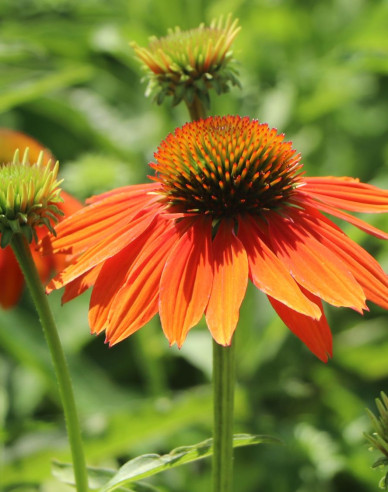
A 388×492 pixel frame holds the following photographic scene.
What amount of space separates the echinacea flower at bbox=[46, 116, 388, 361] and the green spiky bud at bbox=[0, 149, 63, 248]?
50mm

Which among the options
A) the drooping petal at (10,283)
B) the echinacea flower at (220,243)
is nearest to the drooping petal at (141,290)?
the echinacea flower at (220,243)

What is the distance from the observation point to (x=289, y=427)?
4.63 ft

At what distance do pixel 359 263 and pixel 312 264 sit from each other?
4 centimetres

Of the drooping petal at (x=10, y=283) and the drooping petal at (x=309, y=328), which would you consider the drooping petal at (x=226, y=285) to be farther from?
the drooping petal at (x=10, y=283)

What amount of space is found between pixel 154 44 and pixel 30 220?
0.28 metres

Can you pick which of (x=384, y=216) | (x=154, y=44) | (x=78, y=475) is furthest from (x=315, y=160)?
(x=78, y=475)

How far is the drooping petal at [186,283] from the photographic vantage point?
53cm

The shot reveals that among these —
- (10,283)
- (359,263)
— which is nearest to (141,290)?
(359,263)

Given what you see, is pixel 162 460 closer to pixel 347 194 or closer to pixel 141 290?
pixel 141 290

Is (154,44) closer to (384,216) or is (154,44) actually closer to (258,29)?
(384,216)

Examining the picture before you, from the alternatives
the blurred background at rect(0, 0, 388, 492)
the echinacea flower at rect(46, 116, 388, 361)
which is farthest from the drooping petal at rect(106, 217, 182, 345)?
the blurred background at rect(0, 0, 388, 492)

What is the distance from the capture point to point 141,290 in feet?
1.85

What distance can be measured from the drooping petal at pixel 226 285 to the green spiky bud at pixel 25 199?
0.12 meters

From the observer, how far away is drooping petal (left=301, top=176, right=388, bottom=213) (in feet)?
2.16
